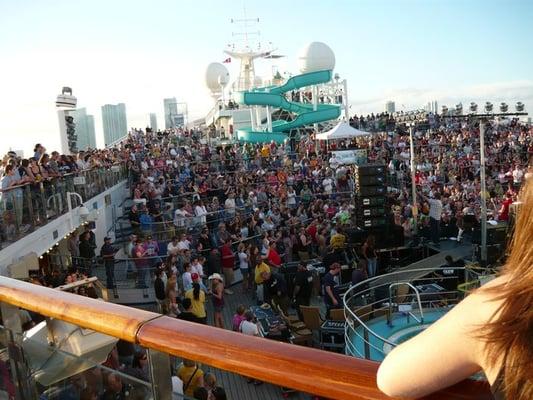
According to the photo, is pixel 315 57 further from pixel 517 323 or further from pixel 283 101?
pixel 517 323

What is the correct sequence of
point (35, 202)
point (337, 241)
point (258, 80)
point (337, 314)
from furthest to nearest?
1. point (258, 80)
2. point (337, 241)
3. point (35, 202)
4. point (337, 314)

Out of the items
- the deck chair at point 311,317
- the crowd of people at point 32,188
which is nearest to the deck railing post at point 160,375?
the deck chair at point 311,317

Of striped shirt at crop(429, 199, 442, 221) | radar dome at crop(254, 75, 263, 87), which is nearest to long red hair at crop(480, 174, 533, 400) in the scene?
striped shirt at crop(429, 199, 442, 221)

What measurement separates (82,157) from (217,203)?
191 inches

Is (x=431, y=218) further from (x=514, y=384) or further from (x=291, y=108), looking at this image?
(x=291, y=108)

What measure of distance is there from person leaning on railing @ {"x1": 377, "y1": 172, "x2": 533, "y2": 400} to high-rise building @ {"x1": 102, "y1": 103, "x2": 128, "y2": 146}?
109m

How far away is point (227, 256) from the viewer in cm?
1441

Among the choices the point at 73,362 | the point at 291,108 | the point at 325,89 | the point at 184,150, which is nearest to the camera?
the point at 73,362

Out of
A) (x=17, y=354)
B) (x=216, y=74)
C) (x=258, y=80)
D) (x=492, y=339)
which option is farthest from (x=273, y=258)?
(x=216, y=74)

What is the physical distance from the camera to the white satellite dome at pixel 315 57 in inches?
1599

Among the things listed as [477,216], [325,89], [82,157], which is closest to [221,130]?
[325,89]

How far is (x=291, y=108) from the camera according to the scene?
1436 inches

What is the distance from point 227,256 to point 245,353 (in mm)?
13206

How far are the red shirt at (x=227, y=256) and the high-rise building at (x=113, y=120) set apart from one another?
95.8 m
